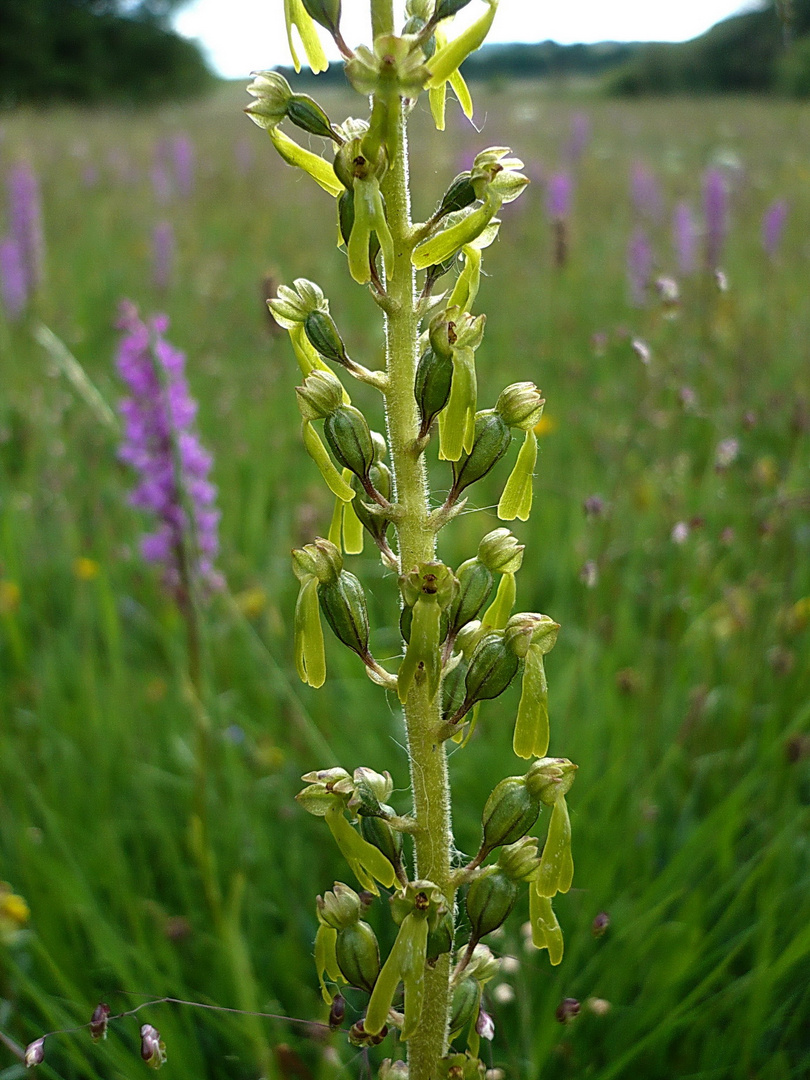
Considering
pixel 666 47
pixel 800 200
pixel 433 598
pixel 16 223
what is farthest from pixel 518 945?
pixel 666 47

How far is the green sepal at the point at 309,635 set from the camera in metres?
1.29

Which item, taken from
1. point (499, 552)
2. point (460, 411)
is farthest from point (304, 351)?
point (499, 552)

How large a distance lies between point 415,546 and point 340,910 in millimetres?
526

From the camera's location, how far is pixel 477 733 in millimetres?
2504

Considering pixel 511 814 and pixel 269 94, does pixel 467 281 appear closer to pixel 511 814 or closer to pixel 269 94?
pixel 269 94

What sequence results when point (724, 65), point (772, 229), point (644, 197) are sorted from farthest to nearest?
1. point (724, 65)
2. point (644, 197)
3. point (772, 229)

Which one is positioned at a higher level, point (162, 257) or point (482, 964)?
point (162, 257)

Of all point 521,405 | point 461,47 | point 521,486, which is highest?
point 461,47

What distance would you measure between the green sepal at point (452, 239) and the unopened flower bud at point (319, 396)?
0.68ft

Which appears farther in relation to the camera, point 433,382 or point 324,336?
point 324,336

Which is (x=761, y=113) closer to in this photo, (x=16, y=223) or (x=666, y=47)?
(x=666, y=47)

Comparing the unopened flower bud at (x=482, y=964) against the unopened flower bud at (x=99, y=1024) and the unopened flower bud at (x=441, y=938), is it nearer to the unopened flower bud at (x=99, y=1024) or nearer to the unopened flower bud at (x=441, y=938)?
the unopened flower bud at (x=441, y=938)

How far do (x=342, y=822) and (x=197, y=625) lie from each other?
0.88 metres

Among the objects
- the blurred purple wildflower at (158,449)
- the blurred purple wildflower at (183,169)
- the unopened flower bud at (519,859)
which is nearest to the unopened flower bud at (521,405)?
the unopened flower bud at (519,859)
